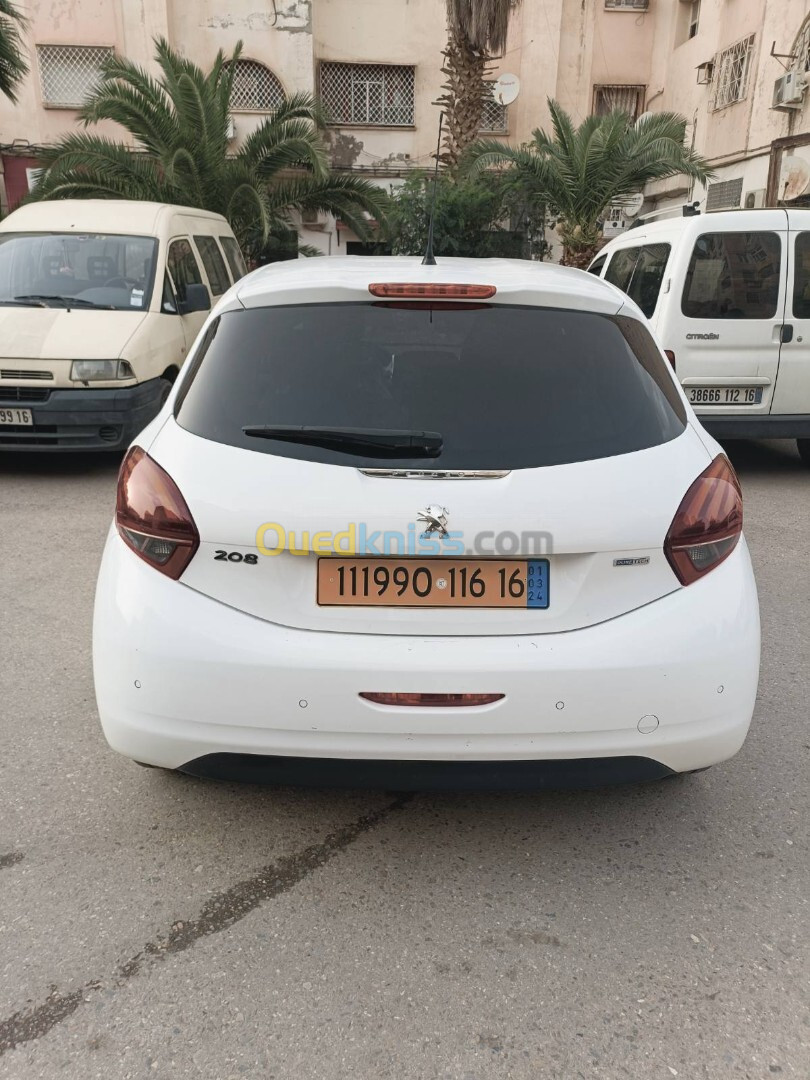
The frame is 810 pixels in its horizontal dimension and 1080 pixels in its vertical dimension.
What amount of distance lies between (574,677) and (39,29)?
23.0 meters

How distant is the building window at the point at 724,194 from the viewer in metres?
19.4

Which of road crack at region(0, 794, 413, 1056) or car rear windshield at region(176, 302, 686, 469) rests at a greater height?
car rear windshield at region(176, 302, 686, 469)

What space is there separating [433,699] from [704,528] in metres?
0.84

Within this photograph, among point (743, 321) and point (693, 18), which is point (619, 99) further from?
point (743, 321)

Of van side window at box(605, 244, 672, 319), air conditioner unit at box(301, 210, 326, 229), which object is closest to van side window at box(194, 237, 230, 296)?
van side window at box(605, 244, 672, 319)

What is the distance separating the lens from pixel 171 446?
242 centimetres

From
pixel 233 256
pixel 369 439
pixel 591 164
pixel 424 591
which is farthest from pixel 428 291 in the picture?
pixel 591 164

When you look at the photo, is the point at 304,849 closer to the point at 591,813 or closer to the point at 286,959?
the point at 286,959

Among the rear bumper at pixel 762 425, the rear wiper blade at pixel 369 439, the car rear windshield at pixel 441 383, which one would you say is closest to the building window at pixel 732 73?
the rear bumper at pixel 762 425

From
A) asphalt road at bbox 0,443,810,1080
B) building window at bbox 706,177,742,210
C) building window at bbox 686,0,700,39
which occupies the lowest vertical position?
asphalt road at bbox 0,443,810,1080

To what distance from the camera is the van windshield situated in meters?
7.28

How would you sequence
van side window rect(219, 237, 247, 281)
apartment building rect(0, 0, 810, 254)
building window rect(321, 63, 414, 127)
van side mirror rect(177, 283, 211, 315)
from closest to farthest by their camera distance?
van side mirror rect(177, 283, 211, 315)
van side window rect(219, 237, 247, 281)
apartment building rect(0, 0, 810, 254)
building window rect(321, 63, 414, 127)

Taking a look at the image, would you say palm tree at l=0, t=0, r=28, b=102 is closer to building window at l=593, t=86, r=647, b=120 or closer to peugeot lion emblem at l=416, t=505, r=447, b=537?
peugeot lion emblem at l=416, t=505, r=447, b=537

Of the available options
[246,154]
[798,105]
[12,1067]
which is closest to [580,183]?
[798,105]
